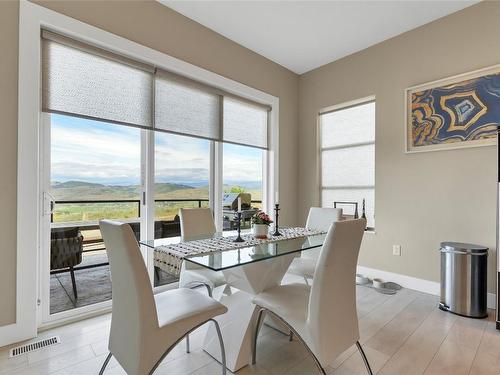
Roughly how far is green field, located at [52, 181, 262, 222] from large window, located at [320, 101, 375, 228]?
6.65ft

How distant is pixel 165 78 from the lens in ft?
9.22

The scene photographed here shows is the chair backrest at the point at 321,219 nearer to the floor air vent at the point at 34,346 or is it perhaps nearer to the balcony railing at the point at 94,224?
the balcony railing at the point at 94,224

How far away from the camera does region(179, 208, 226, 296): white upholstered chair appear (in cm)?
215

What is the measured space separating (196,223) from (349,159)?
7.82 ft

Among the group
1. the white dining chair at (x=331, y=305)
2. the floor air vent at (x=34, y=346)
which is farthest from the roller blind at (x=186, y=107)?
the white dining chair at (x=331, y=305)

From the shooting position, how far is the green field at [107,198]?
2.34 meters

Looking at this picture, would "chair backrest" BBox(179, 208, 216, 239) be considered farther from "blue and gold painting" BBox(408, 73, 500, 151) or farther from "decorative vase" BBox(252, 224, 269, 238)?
"blue and gold painting" BBox(408, 73, 500, 151)

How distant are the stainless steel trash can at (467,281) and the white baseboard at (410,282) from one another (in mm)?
359

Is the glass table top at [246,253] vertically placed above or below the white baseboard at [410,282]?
above

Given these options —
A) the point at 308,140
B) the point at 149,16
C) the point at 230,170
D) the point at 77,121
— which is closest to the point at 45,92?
the point at 77,121

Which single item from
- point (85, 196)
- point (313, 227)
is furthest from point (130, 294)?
point (313, 227)

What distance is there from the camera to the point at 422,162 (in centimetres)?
306

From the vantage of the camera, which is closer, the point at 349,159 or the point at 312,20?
the point at 312,20

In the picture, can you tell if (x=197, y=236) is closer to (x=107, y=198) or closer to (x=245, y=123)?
(x=107, y=198)
